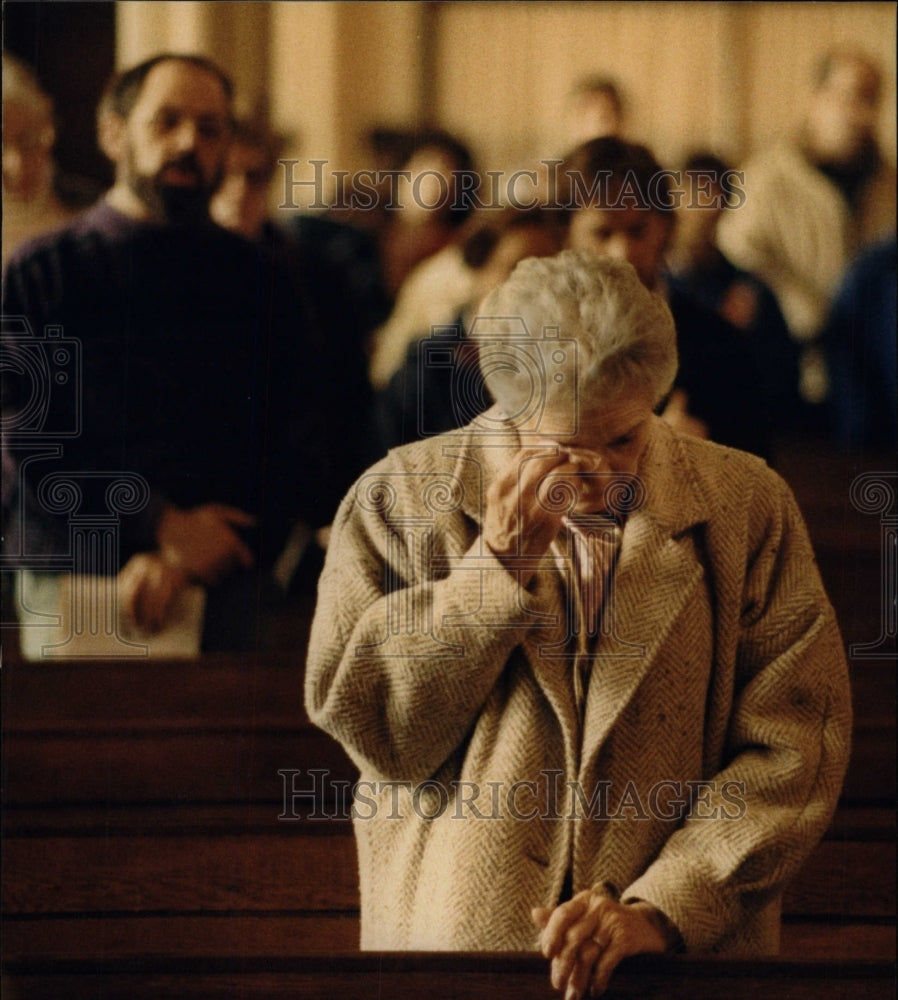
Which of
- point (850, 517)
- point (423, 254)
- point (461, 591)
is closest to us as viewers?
point (461, 591)

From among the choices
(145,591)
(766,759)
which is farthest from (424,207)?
(766,759)

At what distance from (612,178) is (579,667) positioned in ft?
2.69

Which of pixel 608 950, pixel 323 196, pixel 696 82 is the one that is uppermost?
pixel 696 82

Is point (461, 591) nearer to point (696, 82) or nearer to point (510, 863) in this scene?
point (510, 863)

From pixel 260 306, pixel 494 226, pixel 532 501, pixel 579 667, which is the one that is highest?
pixel 494 226

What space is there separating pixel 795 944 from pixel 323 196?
135cm

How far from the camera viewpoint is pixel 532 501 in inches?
74.5

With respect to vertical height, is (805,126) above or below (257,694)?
above

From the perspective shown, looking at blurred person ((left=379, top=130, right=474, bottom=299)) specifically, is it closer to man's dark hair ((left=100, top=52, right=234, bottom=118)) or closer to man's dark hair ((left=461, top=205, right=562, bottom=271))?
man's dark hair ((left=461, top=205, right=562, bottom=271))

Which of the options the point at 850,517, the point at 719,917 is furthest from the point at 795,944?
the point at 850,517

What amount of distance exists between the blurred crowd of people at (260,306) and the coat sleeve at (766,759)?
420mm

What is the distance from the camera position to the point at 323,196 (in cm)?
246

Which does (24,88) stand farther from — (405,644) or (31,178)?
(405,644)

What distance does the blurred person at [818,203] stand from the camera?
2.56 meters
